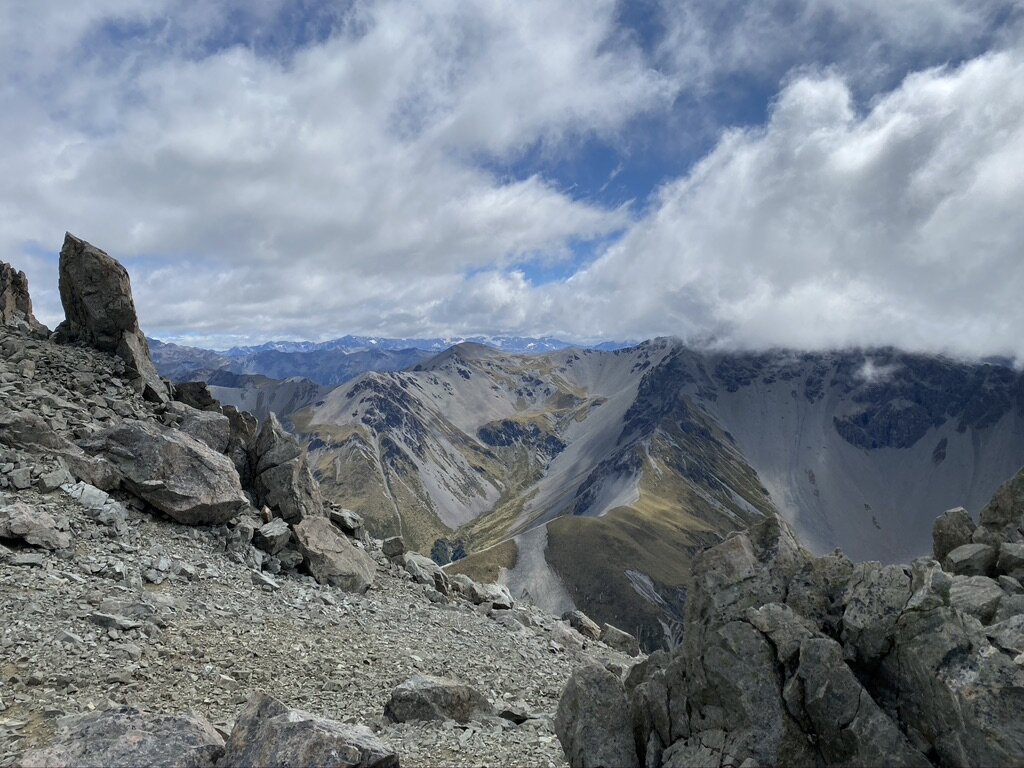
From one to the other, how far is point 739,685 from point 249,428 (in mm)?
36505

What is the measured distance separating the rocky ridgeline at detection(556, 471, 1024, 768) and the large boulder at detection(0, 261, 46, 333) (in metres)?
45.2

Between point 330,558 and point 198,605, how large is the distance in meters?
10.3

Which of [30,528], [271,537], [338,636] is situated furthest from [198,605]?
[271,537]

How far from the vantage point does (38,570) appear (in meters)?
22.8

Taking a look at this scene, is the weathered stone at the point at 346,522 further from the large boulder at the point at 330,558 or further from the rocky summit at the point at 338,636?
the large boulder at the point at 330,558

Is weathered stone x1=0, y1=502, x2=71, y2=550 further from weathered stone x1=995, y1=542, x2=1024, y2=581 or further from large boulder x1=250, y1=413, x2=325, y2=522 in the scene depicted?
weathered stone x1=995, y1=542, x2=1024, y2=581

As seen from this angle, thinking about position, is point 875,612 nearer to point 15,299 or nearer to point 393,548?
point 393,548

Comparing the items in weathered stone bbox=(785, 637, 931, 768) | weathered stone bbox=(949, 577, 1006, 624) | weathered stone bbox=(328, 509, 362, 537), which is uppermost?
weathered stone bbox=(949, 577, 1006, 624)

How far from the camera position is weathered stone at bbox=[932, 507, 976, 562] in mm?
27369

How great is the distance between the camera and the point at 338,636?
2630 centimetres

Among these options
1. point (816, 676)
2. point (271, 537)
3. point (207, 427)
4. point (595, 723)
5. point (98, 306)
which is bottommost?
point (271, 537)

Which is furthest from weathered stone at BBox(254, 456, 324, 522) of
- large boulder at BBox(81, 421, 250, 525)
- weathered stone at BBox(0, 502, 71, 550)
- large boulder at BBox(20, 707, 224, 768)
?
large boulder at BBox(20, 707, 224, 768)

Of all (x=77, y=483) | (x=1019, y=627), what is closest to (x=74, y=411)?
(x=77, y=483)

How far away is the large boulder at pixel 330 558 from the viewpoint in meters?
33.8
